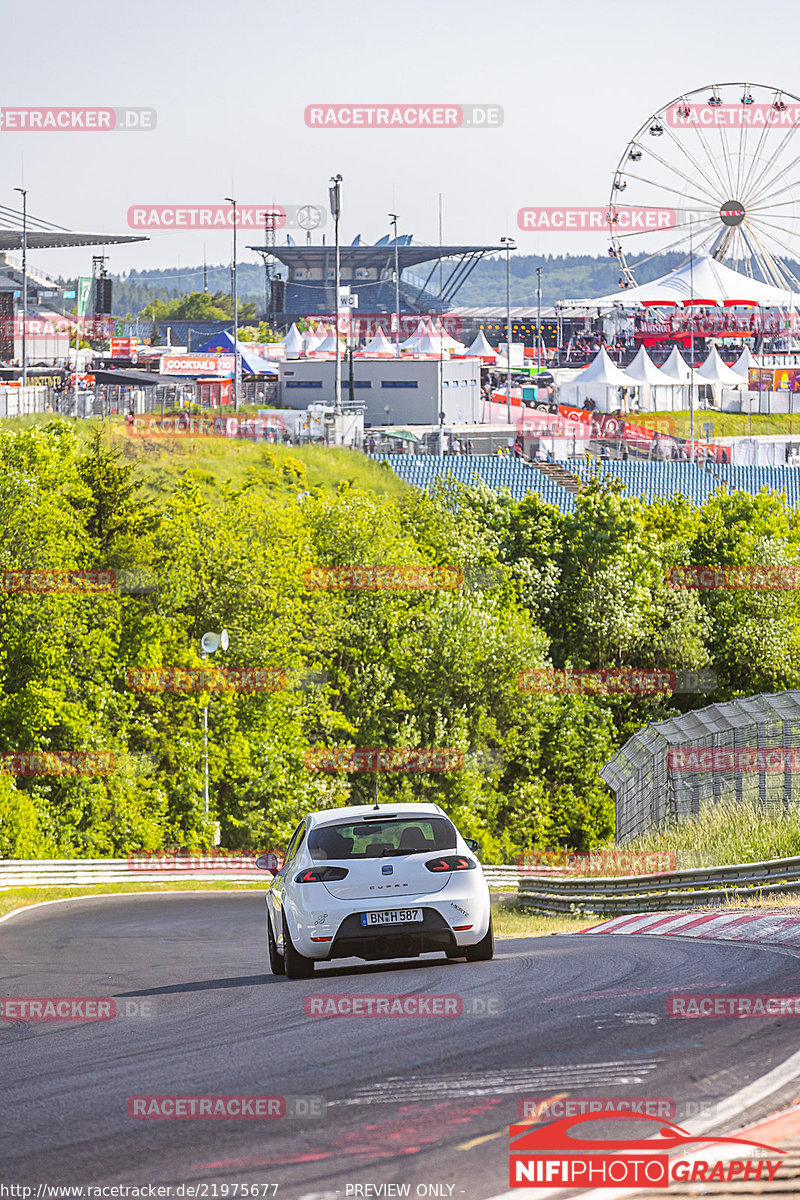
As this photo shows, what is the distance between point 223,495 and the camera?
170 ft

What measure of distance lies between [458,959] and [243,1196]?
6.70 m

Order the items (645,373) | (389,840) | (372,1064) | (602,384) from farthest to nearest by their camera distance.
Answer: (645,373) < (602,384) < (389,840) < (372,1064)

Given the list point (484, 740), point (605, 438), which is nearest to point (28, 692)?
point (484, 740)

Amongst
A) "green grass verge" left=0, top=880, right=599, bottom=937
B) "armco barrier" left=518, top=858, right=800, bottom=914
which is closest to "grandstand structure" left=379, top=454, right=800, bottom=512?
"green grass verge" left=0, top=880, right=599, bottom=937

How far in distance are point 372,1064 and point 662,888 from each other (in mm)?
11012

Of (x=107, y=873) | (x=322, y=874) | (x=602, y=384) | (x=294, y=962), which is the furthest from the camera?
(x=602, y=384)

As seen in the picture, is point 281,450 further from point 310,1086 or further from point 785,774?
point 310,1086

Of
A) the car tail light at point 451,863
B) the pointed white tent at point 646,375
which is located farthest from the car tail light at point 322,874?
the pointed white tent at point 646,375

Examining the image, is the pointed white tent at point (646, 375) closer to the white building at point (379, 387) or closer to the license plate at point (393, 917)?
the white building at point (379, 387)

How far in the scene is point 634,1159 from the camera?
5207 millimetres

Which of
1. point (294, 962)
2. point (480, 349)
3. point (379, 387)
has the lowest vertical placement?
point (294, 962)

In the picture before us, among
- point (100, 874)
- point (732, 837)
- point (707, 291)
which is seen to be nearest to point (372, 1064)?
point (732, 837)

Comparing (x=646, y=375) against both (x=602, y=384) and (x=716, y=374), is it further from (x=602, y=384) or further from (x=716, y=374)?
(x=716, y=374)

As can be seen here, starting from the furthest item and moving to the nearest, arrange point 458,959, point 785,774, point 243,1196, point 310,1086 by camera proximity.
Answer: point 785,774, point 458,959, point 310,1086, point 243,1196
